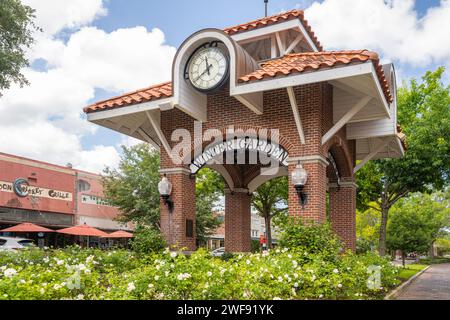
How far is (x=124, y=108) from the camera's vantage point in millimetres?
12492

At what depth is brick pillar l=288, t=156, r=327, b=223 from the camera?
35.9 ft

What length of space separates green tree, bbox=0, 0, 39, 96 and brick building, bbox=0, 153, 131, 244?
13.6 meters

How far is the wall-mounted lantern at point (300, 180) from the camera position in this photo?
10.9 metres

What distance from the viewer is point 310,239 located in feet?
33.4

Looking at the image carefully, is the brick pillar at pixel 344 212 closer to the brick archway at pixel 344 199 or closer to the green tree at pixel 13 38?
the brick archway at pixel 344 199

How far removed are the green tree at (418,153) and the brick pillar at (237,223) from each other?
7873mm

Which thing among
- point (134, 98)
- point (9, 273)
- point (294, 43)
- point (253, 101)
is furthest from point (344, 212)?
point (9, 273)

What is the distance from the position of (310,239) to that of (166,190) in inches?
177

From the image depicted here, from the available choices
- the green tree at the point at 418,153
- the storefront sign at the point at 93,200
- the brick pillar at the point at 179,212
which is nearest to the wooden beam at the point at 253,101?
the brick pillar at the point at 179,212

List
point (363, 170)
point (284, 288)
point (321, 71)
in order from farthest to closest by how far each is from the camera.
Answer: point (363, 170) → point (321, 71) → point (284, 288)

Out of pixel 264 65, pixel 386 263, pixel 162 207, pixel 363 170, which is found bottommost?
pixel 386 263
